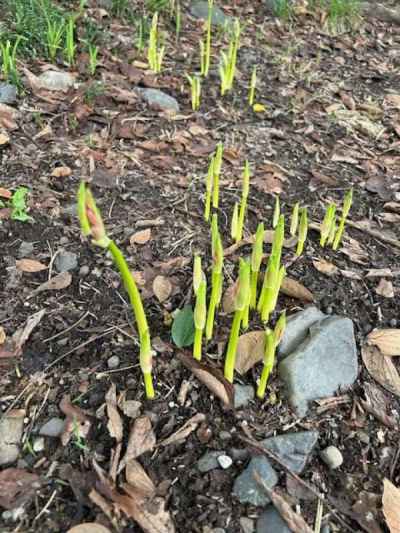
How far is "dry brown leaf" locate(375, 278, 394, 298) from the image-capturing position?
2162 millimetres

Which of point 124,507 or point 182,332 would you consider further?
point 182,332

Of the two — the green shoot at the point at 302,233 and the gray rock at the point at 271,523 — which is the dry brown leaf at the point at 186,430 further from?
the green shoot at the point at 302,233

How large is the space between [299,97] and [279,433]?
2.60 metres

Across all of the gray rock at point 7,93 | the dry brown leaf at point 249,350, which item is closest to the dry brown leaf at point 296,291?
the dry brown leaf at point 249,350

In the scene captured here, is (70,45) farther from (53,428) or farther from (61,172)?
(53,428)

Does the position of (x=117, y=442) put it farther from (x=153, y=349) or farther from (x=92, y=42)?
(x=92, y=42)

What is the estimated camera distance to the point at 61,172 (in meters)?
2.56

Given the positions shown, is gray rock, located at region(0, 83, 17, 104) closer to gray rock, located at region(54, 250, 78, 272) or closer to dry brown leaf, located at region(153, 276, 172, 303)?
gray rock, located at region(54, 250, 78, 272)

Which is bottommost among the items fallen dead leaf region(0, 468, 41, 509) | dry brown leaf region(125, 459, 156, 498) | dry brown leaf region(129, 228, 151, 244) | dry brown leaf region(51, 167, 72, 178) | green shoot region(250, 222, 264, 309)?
fallen dead leaf region(0, 468, 41, 509)

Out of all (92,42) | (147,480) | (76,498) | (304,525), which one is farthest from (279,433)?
(92,42)

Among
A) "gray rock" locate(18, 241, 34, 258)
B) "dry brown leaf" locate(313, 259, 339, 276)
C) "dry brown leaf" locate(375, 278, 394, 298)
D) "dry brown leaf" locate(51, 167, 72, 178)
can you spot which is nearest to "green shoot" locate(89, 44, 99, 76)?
"dry brown leaf" locate(51, 167, 72, 178)

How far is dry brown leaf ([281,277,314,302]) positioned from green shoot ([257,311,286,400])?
1.44 feet

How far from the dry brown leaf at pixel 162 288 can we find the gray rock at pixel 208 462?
25.0 inches

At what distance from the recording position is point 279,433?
163cm
